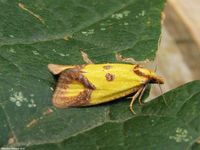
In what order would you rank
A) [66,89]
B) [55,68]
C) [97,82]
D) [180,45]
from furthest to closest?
1. [180,45]
2. [97,82]
3. [66,89]
4. [55,68]

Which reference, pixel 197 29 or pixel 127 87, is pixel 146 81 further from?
pixel 197 29

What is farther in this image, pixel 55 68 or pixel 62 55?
pixel 62 55

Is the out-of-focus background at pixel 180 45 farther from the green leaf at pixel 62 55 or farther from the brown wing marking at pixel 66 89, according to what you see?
Answer: the brown wing marking at pixel 66 89

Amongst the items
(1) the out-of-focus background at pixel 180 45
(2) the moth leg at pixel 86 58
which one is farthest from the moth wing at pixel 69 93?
(1) the out-of-focus background at pixel 180 45

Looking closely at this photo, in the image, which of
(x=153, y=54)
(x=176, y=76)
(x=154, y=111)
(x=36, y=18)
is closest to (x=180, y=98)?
(x=154, y=111)

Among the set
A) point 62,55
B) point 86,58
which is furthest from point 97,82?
point 62,55

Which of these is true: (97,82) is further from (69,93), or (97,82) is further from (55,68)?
(55,68)

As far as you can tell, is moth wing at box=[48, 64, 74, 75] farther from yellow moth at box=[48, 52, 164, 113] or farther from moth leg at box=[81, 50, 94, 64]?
moth leg at box=[81, 50, 94, 64]
